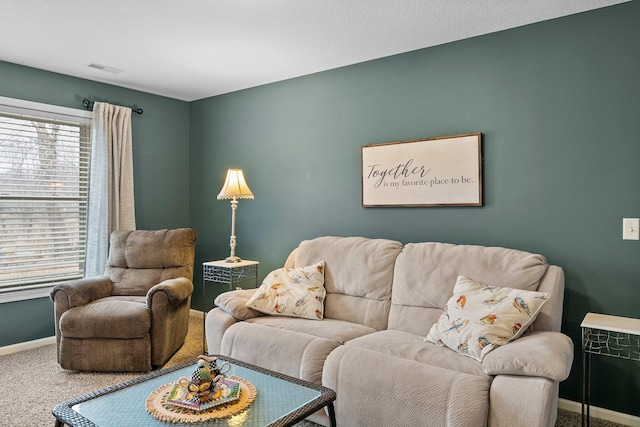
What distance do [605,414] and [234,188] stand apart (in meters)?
3.10

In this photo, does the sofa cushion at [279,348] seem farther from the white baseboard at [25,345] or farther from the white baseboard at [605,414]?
the white baseboard at [25,345]

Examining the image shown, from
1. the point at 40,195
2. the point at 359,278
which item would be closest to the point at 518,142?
the point at 359,278

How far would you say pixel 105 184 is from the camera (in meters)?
4.12

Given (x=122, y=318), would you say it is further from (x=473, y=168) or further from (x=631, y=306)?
(x=631, y=306)

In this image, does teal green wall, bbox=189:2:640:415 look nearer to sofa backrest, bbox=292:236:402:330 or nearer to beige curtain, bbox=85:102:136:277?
sofa backrest, bbox=292:236:402:330

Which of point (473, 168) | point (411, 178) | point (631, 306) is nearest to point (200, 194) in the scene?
point (411, 178)

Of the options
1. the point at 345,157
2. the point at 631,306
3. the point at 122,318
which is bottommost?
the point at 122,318

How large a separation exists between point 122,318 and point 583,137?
3223mm

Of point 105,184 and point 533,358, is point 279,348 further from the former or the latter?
point 105,184

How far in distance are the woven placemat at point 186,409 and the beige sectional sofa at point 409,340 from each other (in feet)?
2.03

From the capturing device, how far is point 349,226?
3.70 metres

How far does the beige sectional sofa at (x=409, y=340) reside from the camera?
1860mm

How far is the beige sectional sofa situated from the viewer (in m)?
1.86

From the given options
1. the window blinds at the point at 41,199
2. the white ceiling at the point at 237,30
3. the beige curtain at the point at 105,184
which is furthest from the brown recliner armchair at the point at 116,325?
the white ceiling at the point at 237,30
